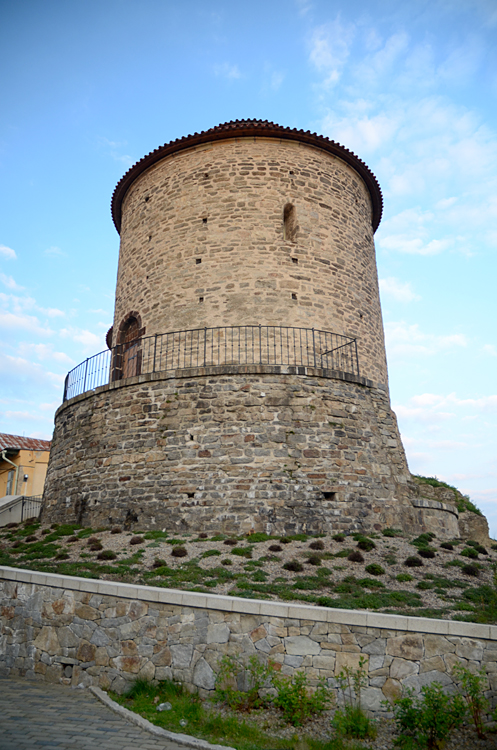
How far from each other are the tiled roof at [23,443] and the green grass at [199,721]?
2181 cm

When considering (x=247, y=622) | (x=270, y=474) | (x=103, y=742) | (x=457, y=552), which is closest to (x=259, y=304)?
(x=270, y=474)

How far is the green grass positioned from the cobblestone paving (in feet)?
0.98

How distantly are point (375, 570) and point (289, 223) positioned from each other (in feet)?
31.2

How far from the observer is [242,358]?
509 inches

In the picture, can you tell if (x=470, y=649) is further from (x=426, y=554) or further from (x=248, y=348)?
(x=248, y=348)

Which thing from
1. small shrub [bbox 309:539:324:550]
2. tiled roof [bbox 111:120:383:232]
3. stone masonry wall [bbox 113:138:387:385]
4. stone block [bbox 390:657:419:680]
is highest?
tiled roof [bbox 111:120:383:232]

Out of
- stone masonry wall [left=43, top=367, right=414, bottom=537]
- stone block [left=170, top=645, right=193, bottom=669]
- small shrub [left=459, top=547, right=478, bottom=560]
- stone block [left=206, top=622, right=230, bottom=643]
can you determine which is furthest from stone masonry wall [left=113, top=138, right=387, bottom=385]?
stone block [left=170, top=645, right=193, bottom=669]

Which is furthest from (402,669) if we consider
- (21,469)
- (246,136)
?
(21,469)

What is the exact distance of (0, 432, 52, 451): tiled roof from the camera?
25.8 metres

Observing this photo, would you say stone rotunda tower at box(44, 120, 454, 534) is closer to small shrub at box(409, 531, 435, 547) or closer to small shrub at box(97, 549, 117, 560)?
small shrub at box(409, 531, 435, 547)

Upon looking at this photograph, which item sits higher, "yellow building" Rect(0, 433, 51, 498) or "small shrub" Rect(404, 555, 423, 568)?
"yellow building" Rect(0, 433, 51, 498)

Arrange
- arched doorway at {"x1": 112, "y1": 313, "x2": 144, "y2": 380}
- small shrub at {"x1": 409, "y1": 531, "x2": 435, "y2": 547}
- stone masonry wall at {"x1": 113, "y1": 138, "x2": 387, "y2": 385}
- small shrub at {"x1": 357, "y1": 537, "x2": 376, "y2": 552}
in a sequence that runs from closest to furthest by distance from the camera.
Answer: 1. small shrub at {"x1": 357, "y1": 537, "x2": 376, "y2": 552}
2. small shrub at {"x1": 409, "y1": 531, "x2": 435, "y2": 547}
3. stone masonry wall at {"x1": 113, "y1": 138, "x2": 387, "y2": 385}
4. arched doorway at {"x1": 112, "y1": 313, "x2": 144, "y2": 380}

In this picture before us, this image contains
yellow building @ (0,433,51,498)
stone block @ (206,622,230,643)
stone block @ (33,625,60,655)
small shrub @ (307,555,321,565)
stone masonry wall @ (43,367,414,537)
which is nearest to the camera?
stone block @ (206,622,230,643)

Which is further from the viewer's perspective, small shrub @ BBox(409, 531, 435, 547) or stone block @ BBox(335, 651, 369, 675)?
small shrub @ BBox(409, 531, 435, 547)
